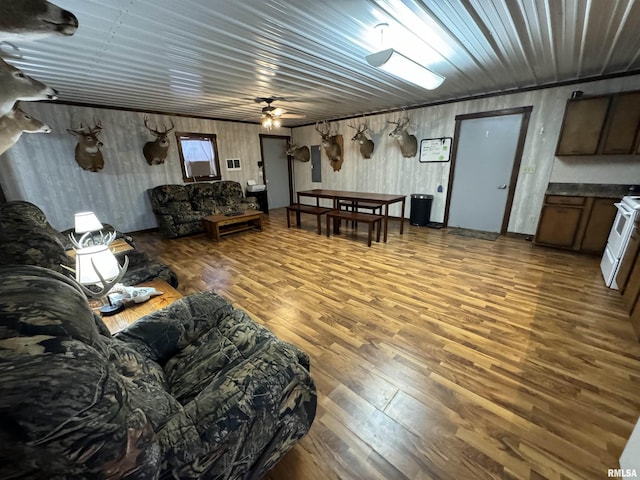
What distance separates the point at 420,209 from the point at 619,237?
2928mm

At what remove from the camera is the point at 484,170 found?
185 inches

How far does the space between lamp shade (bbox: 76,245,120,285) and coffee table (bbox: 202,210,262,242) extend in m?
3.48

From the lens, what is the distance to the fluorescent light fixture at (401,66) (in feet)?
7.44

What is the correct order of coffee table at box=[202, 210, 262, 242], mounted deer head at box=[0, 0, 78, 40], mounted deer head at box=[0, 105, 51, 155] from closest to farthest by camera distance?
mounted deer head at box=[0, 0, 78, 40] < mounted deer head at box=[0, 105, 51, 155] < coffee table at box=[202, 210, 262, 242]

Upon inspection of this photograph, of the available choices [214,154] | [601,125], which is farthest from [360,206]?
[214,154]

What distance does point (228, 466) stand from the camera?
89 cm

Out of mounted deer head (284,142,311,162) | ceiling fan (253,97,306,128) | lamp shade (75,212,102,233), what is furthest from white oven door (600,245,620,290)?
mounted deer head (284,142,311,162)

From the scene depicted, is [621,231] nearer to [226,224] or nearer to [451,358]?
[451,358]

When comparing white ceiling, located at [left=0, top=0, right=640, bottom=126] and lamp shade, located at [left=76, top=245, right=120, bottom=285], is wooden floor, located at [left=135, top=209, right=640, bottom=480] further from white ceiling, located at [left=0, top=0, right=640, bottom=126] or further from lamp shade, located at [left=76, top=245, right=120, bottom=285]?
white ceiling, located at [left=0, top=0, right=640, bottom=126]

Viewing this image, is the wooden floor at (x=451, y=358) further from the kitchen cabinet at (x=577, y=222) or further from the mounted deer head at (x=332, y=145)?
the mounted deer head at (x=332, y=145)

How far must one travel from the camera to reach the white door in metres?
4.41

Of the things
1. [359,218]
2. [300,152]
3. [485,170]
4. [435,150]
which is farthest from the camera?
[300,152]

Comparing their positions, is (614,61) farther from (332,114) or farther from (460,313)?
(332,114)

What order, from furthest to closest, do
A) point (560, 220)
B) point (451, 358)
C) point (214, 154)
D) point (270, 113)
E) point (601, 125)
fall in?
1. point (214, 154)
2. point (270, 113)
3. point (560, 220)
4. point (601, 125)
5. point (451, 358)
